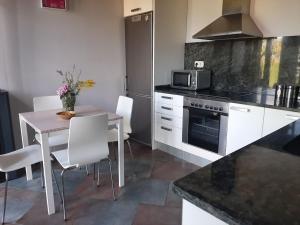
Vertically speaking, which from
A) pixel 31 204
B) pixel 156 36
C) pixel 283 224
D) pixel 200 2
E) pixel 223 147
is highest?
pixel 200 2

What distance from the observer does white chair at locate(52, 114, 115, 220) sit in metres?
1.93

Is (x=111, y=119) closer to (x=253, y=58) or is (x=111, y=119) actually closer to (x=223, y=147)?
(x=223, y=147)

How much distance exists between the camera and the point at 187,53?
3.61 m

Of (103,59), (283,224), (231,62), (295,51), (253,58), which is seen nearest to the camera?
(283,224)

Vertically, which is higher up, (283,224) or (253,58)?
(253,58)

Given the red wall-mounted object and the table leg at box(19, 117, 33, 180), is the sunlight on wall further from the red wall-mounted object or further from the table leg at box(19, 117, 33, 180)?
the table leg at box(19, 117, 33, 180)

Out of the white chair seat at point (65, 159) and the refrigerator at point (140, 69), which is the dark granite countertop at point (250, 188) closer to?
the white chair seat at point (65, 159)

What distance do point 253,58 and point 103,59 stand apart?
2.09 meters

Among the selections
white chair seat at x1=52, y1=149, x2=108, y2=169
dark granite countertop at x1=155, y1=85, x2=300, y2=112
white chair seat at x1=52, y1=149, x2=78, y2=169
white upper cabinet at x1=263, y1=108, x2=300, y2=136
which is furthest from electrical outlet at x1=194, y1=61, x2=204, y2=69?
white chair seat at x1=52, y1=149, x2=78, y2=169

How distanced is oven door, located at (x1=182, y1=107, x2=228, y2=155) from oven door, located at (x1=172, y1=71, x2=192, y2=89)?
0.40 metres

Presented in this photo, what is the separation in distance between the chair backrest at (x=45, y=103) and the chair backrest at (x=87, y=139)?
106 centimetres

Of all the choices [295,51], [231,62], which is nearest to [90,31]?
[231,62]

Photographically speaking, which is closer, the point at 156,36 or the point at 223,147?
the point at 223,147

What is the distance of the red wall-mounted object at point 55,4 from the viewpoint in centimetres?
286
